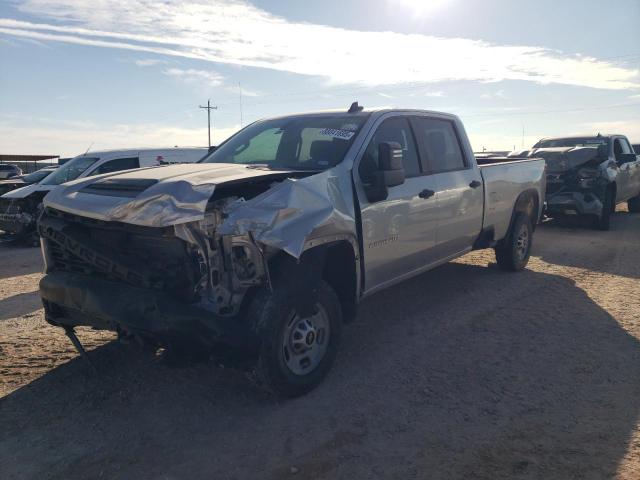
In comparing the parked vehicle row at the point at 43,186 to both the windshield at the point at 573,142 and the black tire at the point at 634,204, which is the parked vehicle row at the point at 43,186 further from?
the black tire at the point at 634,204

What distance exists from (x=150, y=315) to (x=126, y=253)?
0.67m

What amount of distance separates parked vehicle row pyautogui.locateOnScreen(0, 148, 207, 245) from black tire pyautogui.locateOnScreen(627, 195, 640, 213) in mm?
11890

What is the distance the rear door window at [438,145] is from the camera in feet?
18.0

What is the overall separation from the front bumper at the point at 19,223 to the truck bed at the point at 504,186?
29.1 feet

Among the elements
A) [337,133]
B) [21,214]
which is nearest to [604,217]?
[337,133]

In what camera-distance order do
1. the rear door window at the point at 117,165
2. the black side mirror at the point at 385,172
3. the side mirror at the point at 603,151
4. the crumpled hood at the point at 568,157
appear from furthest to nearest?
the side mirror at the point at 603,151, the crumpled hood at the point at 568,157, the rear door window at the point at 117,165, the black side mirror at the point at 385,172

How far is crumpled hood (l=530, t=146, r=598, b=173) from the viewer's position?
38.2 ft

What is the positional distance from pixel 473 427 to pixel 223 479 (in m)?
1.60

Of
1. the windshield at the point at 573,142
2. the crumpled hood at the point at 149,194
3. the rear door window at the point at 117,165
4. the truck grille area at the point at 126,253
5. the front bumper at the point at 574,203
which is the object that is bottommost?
the front bumper at the point at 574,203

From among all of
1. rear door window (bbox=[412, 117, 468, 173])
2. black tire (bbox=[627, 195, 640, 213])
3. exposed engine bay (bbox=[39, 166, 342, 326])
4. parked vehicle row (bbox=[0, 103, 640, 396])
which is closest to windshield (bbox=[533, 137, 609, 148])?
black tire (bbox=[627, 195, 640, 213])

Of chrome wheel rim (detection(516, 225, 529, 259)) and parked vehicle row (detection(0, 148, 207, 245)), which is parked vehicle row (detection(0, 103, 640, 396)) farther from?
parked vehicle row (detection(0, 148, 207, 245))

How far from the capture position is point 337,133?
15.5ft

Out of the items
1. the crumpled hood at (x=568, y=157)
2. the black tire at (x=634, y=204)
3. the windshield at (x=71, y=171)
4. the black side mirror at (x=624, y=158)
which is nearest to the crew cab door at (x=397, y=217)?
the crumpled hood at (x=568, y=157)

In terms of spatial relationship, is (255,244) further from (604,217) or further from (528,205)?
(604,217)
